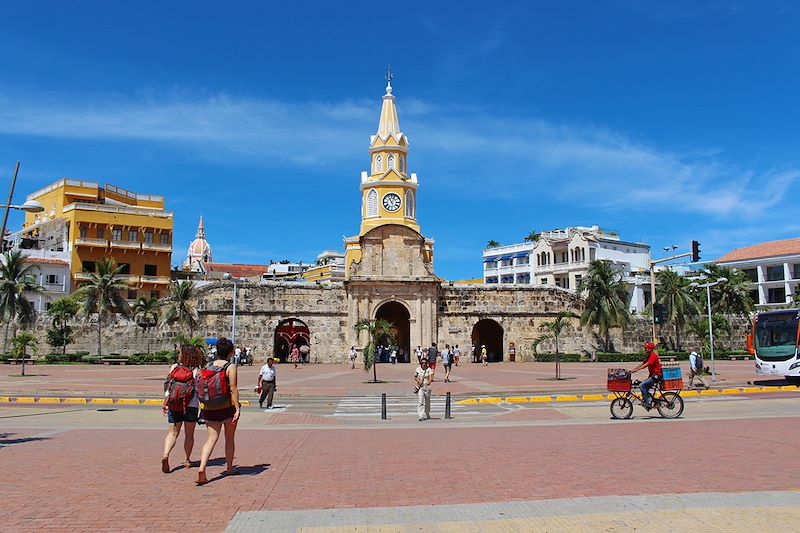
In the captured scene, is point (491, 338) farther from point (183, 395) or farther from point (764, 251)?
point (183, 395)

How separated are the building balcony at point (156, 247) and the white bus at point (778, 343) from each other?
174ft

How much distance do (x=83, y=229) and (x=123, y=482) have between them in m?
59.9

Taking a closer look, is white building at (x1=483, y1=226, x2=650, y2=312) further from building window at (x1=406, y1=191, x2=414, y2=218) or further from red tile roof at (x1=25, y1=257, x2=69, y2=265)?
red tile roof at (x1=25, y1=257, x2=69, y2=265)

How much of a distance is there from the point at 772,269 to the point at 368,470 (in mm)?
78617

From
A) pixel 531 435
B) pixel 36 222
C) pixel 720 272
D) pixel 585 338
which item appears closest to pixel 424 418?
pixel 531 435

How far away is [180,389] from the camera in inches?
366

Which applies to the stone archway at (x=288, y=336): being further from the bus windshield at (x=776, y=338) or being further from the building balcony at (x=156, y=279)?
the bus windshield at (x=776, y=338)

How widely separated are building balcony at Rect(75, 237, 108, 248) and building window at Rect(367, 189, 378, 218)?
26.1 meters

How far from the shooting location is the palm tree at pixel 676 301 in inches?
2092

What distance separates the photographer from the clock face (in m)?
53.9

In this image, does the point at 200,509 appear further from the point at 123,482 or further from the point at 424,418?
the point at 424,418

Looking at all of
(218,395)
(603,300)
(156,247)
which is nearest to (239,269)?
(156,247)

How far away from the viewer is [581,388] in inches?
981

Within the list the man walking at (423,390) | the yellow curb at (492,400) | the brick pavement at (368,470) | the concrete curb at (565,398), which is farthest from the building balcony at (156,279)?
the man walking at (423,390)
